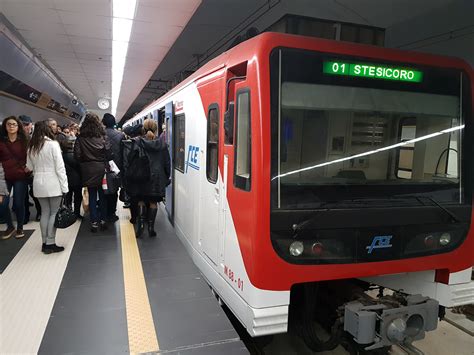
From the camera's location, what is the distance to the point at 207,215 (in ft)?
10.8

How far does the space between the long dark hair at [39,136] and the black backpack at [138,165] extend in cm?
101

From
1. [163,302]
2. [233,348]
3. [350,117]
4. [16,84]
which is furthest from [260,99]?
[16,84]

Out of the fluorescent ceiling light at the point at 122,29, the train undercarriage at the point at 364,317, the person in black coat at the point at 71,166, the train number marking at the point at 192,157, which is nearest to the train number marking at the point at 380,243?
the train undercarriage at the point at 364,317

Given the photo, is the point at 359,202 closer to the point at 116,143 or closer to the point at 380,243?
the point at 380,243

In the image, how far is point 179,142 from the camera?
4895mm

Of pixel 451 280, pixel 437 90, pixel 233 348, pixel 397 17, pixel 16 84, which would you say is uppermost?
pixel 397 17

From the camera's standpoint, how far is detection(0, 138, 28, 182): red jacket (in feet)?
14.3

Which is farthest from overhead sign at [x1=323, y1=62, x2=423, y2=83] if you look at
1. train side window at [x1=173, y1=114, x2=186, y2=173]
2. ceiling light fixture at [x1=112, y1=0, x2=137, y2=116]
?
ceiling light fixture at [x1=112, y1=0, x2=137, y2=116]

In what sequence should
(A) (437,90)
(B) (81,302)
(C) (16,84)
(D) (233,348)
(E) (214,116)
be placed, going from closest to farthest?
(D) (233,348) → (A) (437,90) → (B) (81,302) → (E) (214,116) → (C) (16,84)

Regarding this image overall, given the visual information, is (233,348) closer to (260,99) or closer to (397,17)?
(260,99)

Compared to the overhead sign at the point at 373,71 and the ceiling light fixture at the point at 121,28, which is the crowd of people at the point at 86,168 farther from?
the overhead sign at the point at 373,71

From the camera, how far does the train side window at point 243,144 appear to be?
7.86 feet

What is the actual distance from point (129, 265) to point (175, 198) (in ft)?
4.78

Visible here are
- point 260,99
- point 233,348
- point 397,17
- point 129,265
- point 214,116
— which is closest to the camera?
point 260,99
